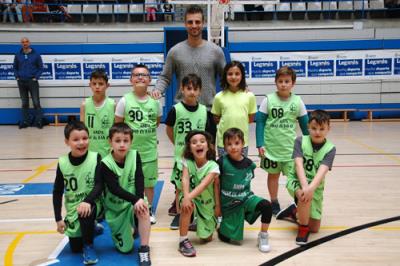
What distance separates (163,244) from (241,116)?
3.98 ft

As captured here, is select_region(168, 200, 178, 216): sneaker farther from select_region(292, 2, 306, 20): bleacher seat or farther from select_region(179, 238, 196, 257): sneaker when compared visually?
select_region(292, 2, 306, 20): bleacher seat

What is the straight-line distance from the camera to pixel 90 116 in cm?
367

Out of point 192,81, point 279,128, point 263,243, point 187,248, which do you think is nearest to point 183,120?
point 192,81

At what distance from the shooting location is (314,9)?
1240cm

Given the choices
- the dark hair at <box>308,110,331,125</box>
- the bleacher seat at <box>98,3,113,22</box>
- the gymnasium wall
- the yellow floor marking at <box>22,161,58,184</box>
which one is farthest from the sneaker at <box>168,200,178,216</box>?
Answer: the bleacher seat at <box>98,3,113,22</box>

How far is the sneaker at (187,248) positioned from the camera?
9.46 feet

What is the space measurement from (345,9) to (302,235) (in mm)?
10664

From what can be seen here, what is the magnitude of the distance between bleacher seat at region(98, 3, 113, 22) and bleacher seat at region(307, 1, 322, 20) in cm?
591

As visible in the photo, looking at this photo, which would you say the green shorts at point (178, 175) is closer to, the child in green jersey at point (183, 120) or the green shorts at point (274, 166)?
the child in green jersey at point (183, 120)

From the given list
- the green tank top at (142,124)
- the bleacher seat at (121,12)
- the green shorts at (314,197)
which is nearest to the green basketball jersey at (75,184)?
the green tank top at (142,124)

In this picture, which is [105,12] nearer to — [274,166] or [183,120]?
[183,120]

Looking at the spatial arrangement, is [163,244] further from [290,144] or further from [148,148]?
[290,144]

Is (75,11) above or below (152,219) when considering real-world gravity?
above

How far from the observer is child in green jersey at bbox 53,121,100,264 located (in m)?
2.80
